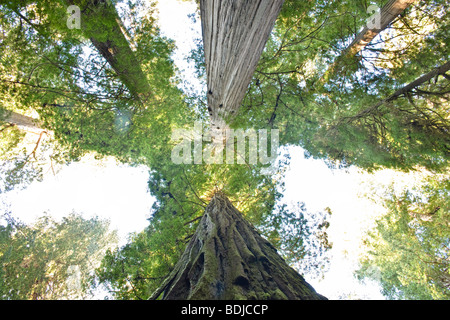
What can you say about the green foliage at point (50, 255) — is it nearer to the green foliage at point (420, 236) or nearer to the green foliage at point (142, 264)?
the green foliage at point (142, 264)

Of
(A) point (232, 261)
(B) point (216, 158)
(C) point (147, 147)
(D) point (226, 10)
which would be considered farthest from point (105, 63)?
(A) point (232, 261)

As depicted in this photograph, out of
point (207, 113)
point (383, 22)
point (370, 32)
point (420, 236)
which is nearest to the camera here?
point (383, 22)

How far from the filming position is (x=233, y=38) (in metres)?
2.28

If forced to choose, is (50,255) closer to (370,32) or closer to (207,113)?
(207,113)

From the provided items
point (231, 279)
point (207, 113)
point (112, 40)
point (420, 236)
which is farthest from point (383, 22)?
point (420, 236)

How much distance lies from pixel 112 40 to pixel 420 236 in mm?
14878

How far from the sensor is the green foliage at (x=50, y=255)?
352 inches

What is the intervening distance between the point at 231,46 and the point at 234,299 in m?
2.65

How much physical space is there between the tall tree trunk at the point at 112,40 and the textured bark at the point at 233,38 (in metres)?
2.75

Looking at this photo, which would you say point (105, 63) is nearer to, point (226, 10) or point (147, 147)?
point (147, 147)

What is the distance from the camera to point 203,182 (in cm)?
663

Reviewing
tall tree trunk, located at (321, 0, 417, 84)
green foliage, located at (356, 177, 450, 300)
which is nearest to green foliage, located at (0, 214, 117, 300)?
tall tree trunk, located at (321, 0, 417, 84)

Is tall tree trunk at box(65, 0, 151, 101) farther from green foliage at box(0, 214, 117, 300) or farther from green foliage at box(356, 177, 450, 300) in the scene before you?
green foliage at box(356, 177, 450, 300)

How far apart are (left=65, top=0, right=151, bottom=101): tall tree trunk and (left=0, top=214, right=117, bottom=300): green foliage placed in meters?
6.82
